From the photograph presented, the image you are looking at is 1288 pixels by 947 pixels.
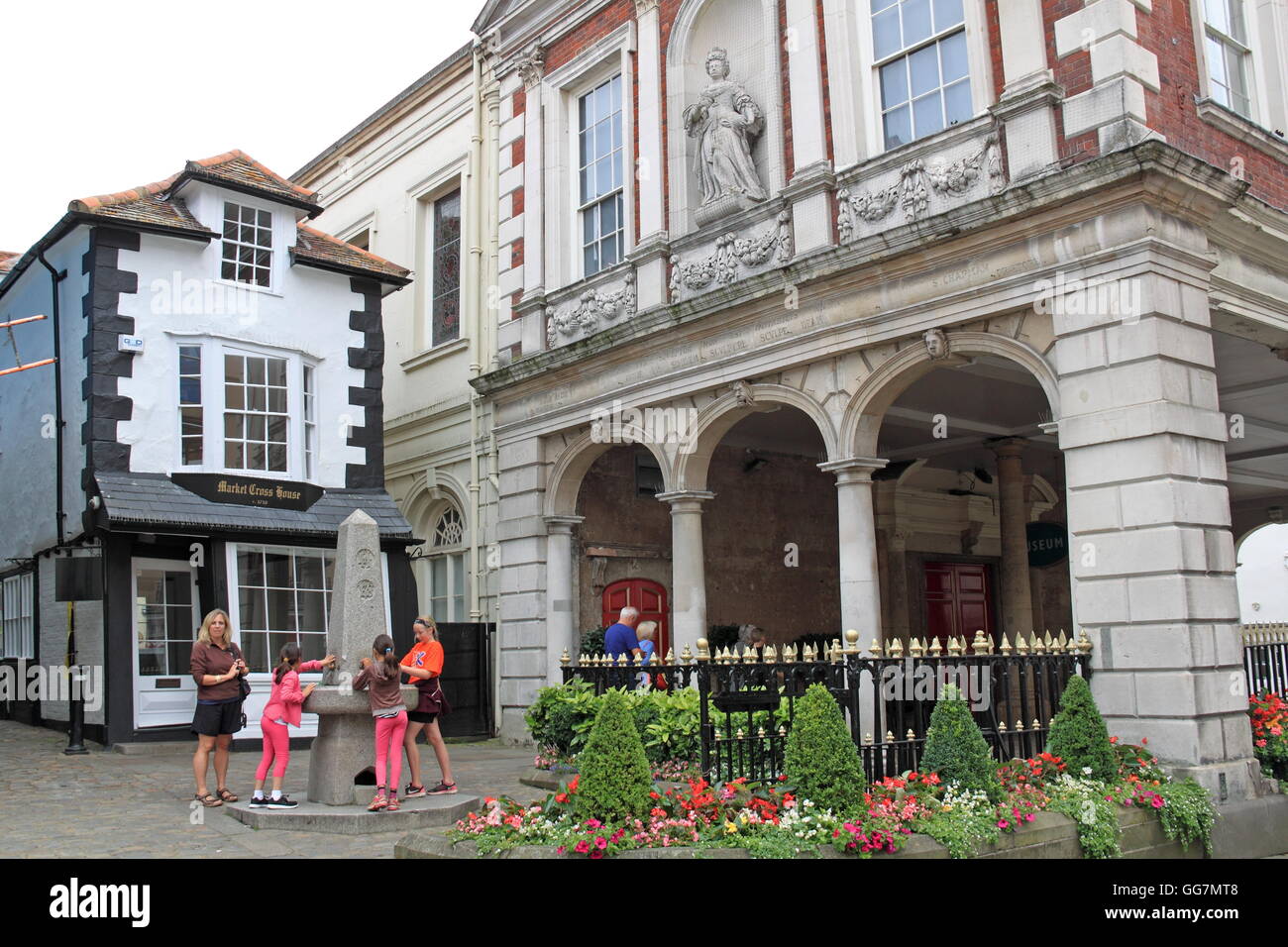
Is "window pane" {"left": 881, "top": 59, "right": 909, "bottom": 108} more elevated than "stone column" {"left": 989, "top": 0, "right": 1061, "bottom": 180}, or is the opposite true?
"window pane" {"left": 881, "top": 59, "right": 909, "bottom": 108}

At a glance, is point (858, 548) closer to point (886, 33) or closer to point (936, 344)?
point (936, 344)

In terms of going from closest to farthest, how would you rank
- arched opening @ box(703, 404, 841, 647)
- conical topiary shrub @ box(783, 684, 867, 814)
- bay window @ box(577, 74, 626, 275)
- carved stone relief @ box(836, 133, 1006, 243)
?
conical topiary shrub @ box(783, 684, 867, 814), carved stone relief @ box(836, 133, 1006, 243), bay window @ box(577, 74, 626, 275), arched opening @ box(703, 404, 841, 647)

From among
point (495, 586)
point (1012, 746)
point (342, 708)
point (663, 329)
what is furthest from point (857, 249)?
point (495, 586)

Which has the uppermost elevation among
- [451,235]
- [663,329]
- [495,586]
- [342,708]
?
[451,235]

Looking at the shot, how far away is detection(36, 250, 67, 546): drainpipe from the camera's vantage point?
50.5ft

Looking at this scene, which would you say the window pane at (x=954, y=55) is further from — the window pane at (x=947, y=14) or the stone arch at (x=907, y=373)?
the stone arch at (x=907, y=373)

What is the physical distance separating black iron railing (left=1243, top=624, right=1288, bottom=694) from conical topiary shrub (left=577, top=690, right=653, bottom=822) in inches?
247

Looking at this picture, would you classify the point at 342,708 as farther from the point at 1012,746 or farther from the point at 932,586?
the point at 932,586

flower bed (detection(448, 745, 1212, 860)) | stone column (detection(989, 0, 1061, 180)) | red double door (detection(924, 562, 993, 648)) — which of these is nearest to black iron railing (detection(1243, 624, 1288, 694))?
flower bed (detection(448, 745, 1212, 860))

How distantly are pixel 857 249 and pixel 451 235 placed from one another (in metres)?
9.57

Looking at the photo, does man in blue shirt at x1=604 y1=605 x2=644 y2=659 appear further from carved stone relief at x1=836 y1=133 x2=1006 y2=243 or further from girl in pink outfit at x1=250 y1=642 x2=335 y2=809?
carved stone relief at x1=836 y1=133 x2=1006 y2=243

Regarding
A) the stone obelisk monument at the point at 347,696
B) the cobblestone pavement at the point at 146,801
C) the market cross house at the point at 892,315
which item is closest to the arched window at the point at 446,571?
the market cross house at the point at 892,315

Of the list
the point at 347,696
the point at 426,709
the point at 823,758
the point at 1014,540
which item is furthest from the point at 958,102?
the point at 347,696
